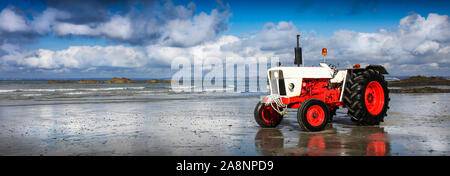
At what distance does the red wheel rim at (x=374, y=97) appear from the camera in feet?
32.9

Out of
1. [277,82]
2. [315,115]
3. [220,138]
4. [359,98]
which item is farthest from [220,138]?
[359,98]

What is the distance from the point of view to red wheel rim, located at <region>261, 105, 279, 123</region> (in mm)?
9484

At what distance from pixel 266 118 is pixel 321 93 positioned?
1.64 m

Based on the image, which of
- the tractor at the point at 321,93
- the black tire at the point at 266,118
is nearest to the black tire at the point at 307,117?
the tractor at the point at 321,93

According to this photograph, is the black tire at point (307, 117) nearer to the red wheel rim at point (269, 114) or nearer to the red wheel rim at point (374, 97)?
the red wheel rim at point (269, 114)

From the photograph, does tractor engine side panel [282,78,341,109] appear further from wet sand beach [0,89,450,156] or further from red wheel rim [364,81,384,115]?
red wheel rim [364,81,384,115]

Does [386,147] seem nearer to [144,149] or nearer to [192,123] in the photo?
[144,149]

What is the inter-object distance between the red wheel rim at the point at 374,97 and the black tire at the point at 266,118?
2.70 m

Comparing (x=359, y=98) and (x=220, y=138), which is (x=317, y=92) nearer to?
(x=359, y=98)

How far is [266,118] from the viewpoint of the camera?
374 inches

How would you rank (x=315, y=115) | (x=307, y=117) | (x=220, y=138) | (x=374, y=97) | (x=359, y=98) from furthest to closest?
1. (x=374, y=97)
2. (x=359, y=98)
3. (x=315, y=115)
4. (x=307, y=117)
5. (x=220, y=138)
